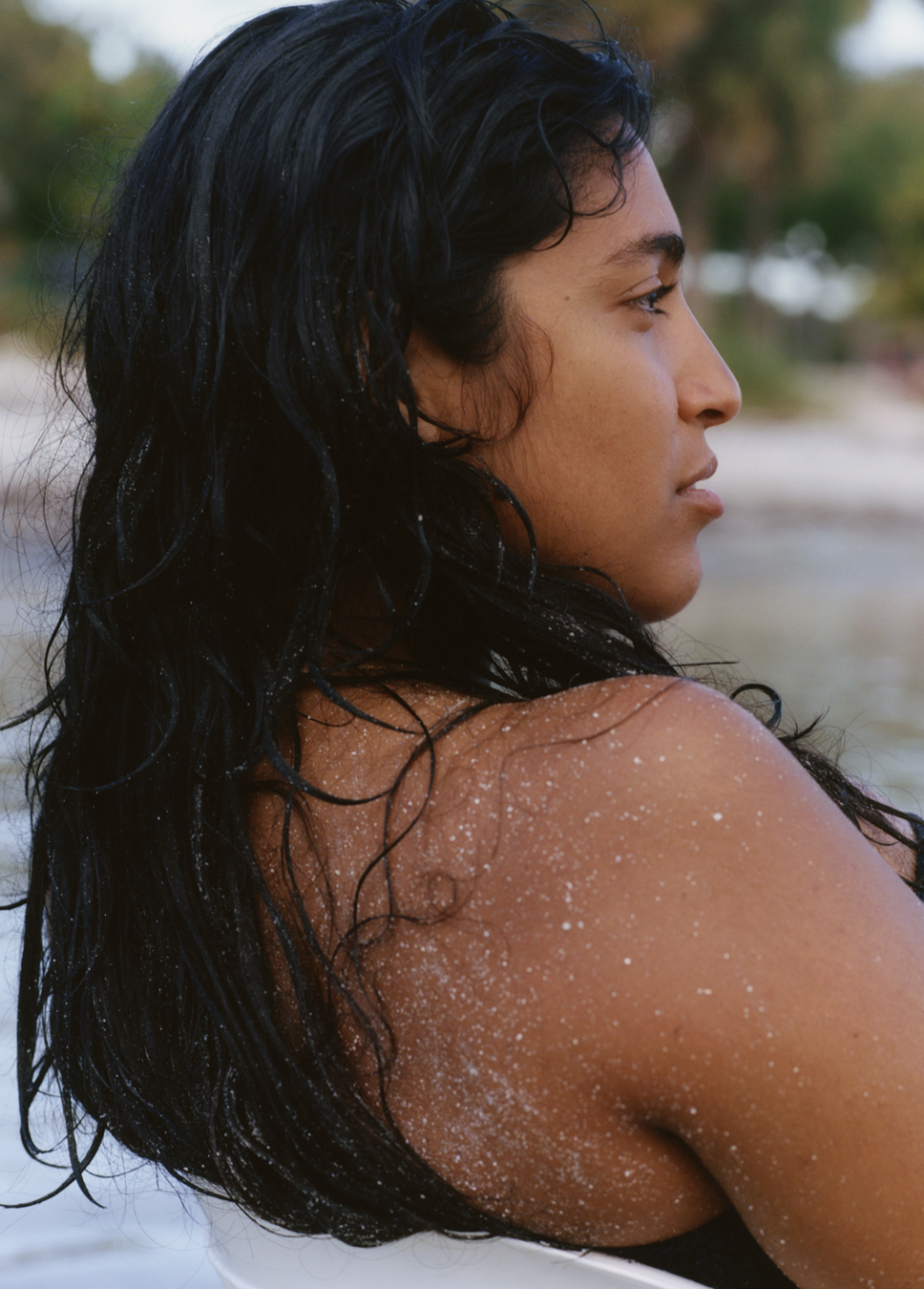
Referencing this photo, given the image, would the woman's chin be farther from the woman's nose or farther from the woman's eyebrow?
the woman's eyebrow

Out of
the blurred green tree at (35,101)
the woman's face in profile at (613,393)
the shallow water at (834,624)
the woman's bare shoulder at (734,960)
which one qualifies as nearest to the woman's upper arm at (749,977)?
the woman's bare shoulder at (734,960)

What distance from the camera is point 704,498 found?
4.33 feet

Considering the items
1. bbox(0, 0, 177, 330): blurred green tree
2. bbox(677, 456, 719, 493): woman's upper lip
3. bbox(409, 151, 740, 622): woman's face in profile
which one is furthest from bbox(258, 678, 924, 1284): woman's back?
bbox(0, 0, 177, 330): blurred green tree

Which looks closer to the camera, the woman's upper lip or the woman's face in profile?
the woman's face in profile

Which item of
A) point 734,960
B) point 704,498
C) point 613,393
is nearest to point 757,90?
point 704,498

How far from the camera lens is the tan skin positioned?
89 cm

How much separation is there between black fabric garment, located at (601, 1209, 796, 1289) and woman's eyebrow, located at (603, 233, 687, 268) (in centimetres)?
76

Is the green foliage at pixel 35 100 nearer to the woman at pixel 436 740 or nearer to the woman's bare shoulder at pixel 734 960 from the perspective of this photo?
the woman at pixel 436 740

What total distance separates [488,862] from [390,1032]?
0.15 meters

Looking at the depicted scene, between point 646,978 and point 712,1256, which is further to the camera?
point 712,1256

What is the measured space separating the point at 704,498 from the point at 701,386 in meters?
0.11

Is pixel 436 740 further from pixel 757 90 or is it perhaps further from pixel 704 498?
pixel 757 90

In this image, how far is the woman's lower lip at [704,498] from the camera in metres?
1.30

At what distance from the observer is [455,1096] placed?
3.21ft
